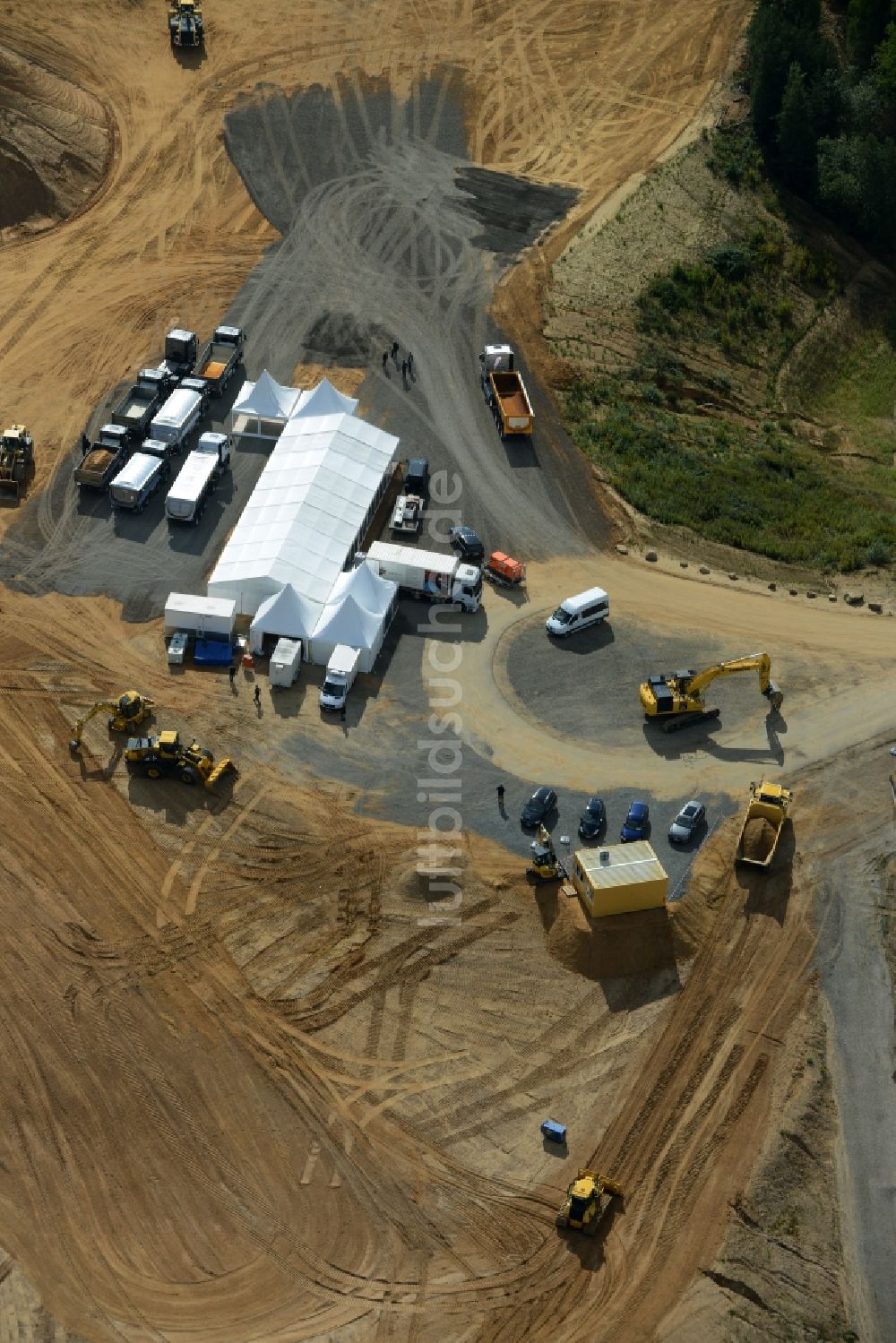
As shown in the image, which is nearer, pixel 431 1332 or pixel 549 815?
pixel 431 1332

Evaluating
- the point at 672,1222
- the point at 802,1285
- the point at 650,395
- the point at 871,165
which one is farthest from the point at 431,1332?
the point at 871,165

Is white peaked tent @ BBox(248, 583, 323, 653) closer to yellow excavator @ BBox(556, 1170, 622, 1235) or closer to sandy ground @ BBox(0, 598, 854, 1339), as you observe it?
sandy ground @ BBox(0, 598, 854, 1339)

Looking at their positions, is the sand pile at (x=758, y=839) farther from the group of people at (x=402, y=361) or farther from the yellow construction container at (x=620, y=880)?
the group of people at (x=402, y=361)

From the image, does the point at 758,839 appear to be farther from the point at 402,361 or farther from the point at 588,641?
the point at 402,361

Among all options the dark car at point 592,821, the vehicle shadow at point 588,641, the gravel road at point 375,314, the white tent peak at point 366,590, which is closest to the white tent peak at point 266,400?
the gravel road at point 375,314

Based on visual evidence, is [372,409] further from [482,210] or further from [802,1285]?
[802,1285]

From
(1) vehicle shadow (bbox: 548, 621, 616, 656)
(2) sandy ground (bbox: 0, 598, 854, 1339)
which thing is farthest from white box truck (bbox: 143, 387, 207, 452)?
(1) vehicle shadow (bbox: 548, 621, 616, 656)
